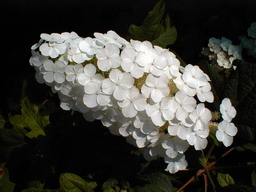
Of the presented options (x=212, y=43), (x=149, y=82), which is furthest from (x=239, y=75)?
(x=212, y=43)

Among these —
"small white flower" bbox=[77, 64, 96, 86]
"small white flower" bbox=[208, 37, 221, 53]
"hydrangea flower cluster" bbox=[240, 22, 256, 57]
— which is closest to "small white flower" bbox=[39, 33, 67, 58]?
"small white flower" bbox=[77, 64, 96, 86]

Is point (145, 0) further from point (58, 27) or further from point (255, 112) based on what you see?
point (255, 112)

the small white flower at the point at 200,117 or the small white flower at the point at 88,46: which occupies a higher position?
the small white flower at the point at 88,46

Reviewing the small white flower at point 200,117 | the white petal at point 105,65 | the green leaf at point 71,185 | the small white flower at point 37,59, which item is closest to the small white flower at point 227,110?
the small white flower at point 200,117

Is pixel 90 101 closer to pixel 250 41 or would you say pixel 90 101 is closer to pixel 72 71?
pixel 72 71

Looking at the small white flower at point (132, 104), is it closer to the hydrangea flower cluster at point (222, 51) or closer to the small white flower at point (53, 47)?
the small white flower at point (53, 47)

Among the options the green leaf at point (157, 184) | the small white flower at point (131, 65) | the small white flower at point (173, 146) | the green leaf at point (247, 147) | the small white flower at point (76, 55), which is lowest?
the green leaf at point (157, 184)
